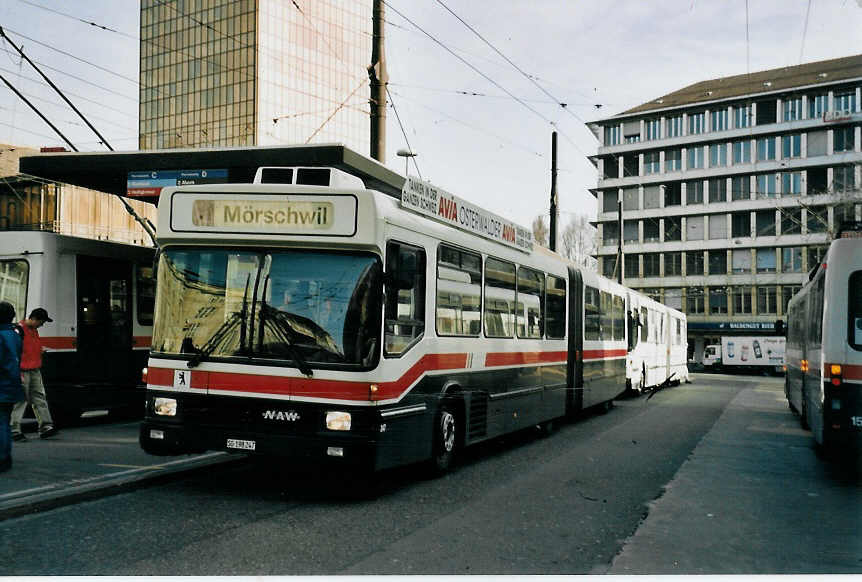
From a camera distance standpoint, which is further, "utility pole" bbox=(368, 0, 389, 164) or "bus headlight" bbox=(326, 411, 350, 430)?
"utility pole" bbox=(368, 0, 389, 164)

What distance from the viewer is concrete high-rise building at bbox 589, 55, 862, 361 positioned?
60.3 metres

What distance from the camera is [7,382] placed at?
873cm

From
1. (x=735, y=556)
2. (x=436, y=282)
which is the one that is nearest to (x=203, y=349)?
(x=436, y=282)

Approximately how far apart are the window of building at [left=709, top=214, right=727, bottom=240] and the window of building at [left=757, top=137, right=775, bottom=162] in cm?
1079

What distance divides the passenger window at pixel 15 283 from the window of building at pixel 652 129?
6856cm

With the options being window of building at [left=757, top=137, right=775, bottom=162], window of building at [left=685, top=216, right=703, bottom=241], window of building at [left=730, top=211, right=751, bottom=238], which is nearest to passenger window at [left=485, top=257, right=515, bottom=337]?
window of building at [left=757, top=137, right=775, bottom=162]

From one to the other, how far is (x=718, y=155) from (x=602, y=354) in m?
57.0

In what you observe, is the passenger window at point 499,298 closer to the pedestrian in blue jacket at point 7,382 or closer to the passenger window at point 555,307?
the passenger window at point 555,307

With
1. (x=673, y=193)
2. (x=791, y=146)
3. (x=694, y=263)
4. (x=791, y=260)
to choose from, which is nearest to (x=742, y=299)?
(x=694, y=263)

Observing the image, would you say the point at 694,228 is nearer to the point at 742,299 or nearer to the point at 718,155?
the point at 742,299

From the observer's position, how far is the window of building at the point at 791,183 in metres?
53.0

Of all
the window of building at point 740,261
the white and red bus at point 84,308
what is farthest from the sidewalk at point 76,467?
the window of building at point 740,261

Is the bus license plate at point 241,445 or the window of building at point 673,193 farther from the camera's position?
the window of building at point 673,193

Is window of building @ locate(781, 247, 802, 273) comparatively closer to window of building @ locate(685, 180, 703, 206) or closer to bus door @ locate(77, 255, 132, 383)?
window of building @ locate(685, 180, 703, 206)
